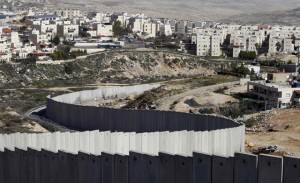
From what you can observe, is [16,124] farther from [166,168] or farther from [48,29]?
[48,29]

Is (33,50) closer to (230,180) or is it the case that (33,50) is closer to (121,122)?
(121,122)

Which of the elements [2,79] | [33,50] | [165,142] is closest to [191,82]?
[2,79]

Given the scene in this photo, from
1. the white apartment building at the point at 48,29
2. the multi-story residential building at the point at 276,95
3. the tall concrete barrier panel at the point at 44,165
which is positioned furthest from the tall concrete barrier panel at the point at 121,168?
the white apartment building at the point at 48,29

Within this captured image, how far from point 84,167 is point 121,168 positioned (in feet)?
3.39

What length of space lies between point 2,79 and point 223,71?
80.1 ft

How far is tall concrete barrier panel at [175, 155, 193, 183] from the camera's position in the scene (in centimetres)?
1455

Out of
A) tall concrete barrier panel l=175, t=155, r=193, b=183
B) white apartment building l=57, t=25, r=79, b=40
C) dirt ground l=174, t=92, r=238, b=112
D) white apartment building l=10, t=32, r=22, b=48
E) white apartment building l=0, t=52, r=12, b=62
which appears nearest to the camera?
tall concrete barrier panel l=175, t=155, r=193, b=183

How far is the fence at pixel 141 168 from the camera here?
→ 44.7 ft

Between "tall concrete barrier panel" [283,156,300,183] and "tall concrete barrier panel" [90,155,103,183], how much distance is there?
436cm

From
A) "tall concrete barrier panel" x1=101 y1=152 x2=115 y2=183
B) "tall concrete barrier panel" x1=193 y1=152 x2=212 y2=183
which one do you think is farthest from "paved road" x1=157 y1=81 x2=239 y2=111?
"tall concrete barrier panel" x1=193 y1=152 x2=212 y2=183

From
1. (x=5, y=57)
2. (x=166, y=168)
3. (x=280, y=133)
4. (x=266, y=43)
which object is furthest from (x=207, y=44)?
(x=166, y=168)

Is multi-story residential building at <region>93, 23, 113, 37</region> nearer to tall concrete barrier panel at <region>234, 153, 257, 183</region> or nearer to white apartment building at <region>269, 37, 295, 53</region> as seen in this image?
white apartment building at <region>269, 37, 295, 53</region>

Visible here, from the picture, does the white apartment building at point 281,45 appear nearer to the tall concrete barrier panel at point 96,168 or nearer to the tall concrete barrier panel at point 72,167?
the tall concrete barrier panel at point 72,167

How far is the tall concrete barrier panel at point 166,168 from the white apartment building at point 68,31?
286 feet
